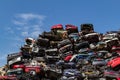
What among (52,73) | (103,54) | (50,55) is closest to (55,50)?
(50,55)

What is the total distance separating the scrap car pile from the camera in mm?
43438

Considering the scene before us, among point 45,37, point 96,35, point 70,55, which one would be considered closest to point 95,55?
point 70,55

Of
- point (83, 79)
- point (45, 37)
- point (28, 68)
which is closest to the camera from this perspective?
point (83, 79)

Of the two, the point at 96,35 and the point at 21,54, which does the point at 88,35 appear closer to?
the point at 96,35

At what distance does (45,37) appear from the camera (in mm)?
65875

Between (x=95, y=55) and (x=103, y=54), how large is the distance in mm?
2060

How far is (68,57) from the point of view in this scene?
54.1 m

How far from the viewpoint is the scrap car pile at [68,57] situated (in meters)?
43.4

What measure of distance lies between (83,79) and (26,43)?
2790 centimetres

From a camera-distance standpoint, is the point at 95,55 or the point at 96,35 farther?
the point at 96,35

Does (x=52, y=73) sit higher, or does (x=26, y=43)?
(x=26, y=43)

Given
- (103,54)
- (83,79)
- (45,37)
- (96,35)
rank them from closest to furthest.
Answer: (83,79)
(103,54)
(96,35)
(45,37)

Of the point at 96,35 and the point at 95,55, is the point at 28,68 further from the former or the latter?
the point at 96,35

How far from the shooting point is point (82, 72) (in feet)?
144
